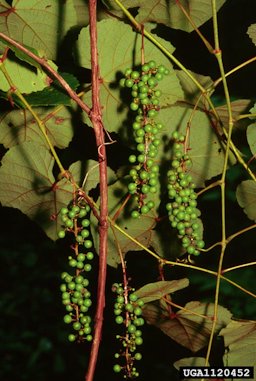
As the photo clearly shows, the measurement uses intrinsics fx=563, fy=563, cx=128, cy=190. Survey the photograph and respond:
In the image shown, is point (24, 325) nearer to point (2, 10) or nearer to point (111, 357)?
point (111, 357)

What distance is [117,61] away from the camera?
0.92m

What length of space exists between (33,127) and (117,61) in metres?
0.22

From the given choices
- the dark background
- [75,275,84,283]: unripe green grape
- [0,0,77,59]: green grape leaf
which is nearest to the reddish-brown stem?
[75,275,84,283]: unripe green grape

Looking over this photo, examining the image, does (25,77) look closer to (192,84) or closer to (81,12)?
(81,12)

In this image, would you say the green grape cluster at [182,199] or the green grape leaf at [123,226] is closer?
the green grape cluster at [182,199]

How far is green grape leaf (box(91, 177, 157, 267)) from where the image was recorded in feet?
3.23

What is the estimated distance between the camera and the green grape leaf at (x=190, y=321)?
974mm

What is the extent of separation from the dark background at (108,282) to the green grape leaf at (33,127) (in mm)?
182

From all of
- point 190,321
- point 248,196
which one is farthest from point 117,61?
point 190,321

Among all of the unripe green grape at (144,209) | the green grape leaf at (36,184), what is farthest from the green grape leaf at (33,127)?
the unripe green grape at (144,209)

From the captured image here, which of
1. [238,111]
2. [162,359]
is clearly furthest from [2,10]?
[162,359]

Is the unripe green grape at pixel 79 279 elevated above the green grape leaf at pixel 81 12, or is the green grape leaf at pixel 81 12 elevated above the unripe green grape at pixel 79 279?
the green grape leaf at pixel 81 12

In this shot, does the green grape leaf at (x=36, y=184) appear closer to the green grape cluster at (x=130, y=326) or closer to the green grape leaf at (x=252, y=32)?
the green grape cluster at (x=130, y=326)

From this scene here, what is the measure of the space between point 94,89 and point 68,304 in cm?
31
